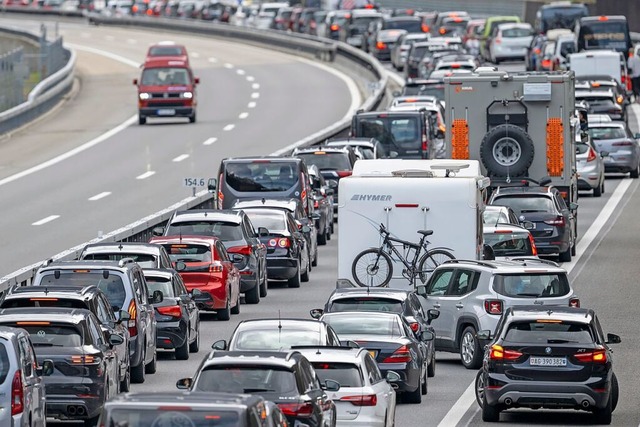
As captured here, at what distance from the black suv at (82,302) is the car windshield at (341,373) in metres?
3.14

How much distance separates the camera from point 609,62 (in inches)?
2788

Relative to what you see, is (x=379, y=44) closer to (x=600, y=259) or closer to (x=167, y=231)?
(x=600, y=259)

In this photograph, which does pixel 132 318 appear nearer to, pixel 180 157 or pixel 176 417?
pixel 176 417

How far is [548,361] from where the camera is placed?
69.3ft

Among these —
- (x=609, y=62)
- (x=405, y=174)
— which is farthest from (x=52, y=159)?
(x=405, y=174)

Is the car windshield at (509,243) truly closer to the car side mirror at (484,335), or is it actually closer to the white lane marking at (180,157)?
the car side mirror at (484,335)

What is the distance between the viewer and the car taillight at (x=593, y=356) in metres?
21.1

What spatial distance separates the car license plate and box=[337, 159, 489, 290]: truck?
9.36m

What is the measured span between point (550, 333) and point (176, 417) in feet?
28.4

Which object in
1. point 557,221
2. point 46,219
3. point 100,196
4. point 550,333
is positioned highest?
point 550,333

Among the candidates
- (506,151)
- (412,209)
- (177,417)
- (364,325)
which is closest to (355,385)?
(364,325)

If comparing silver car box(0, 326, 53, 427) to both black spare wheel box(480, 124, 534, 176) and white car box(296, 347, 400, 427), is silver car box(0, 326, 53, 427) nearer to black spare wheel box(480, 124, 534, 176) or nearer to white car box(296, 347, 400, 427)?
white car box(296, 347, 400, 427)

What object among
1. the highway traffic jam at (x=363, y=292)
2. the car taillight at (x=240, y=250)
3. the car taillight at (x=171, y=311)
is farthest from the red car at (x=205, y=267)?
the car taillight at (x=171, y=311)

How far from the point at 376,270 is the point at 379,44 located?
195ft
